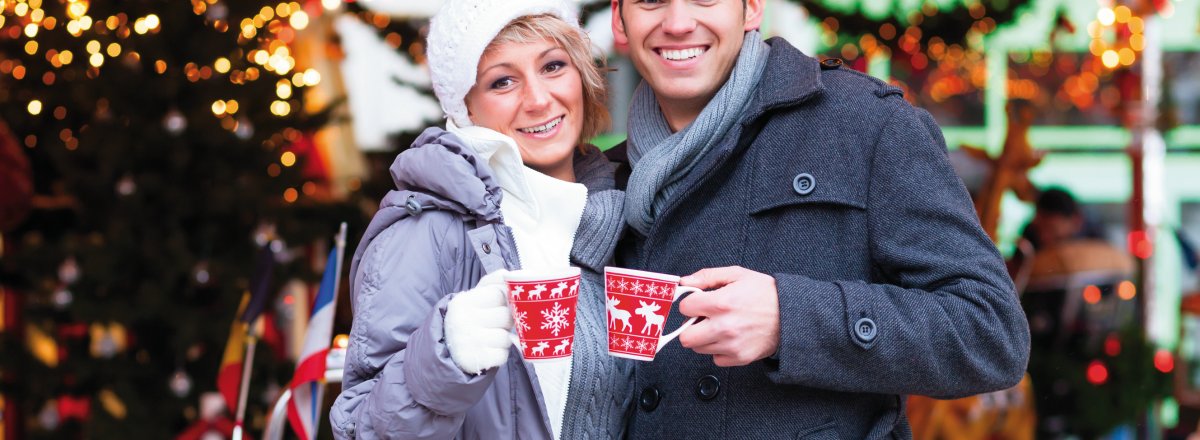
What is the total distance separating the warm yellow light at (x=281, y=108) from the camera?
4.62m

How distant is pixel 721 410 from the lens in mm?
1994

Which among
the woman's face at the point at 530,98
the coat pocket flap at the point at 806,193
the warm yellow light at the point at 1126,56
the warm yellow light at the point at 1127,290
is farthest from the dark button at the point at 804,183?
the warm yellow light at the point at 1126,56

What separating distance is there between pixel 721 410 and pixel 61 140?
3369 millimetres

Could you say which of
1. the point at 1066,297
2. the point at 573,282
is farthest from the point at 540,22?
the point at 1066,297

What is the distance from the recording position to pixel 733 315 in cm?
177

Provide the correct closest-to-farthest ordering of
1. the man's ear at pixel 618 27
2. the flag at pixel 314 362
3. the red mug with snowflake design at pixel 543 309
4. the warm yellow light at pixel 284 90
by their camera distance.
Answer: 1. the red mug with snowflake design at pixel 543 309
2. the man's ear at pixel 618 27
3. the flag at pixel 314 362
4. the warm yellow light at pixel 284 90

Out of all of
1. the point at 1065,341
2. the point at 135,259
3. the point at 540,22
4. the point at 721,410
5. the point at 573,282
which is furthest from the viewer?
the point at 1065,341

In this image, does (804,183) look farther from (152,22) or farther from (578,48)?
(152,22)

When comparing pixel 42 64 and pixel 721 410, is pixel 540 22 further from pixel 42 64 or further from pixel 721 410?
pixel 42 64

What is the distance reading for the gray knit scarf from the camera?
2.08 meters

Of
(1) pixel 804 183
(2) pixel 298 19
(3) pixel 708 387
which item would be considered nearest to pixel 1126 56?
(2) pixel 298 19

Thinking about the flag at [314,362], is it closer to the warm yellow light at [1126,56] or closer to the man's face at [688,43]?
the man's face at [688,43]

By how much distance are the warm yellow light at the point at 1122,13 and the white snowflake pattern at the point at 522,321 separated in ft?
17.0

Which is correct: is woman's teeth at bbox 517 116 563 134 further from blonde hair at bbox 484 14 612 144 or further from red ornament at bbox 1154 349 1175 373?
red ornament at bbox 1154 349 1175 373
